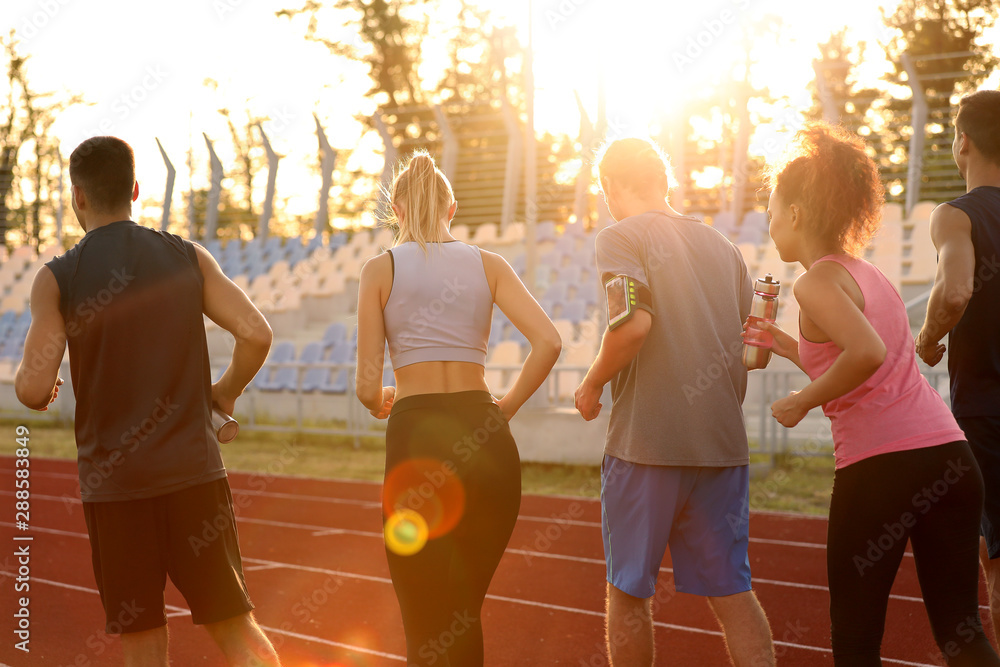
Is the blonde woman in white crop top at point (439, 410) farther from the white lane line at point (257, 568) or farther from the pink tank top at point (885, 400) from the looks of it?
the white lane line at point (257, 568)

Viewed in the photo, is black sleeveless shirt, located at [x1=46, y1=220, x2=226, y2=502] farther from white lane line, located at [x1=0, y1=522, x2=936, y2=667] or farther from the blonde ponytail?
white lane line, located at [x1=0, y1=522, x2=936, y2=667]

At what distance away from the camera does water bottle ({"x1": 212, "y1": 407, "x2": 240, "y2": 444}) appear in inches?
113

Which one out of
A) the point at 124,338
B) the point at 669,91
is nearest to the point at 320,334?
the point at 669,91

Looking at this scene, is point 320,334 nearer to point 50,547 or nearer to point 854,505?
point 50,547

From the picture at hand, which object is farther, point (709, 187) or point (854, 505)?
point (709, 187)

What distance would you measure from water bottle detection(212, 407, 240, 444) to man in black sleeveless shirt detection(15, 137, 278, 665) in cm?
6

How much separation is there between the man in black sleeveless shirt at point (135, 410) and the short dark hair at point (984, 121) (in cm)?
251

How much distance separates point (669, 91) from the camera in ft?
57.1

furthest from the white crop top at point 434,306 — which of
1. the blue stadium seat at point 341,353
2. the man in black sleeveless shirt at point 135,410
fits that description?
the blue stadium seat at point 341,353

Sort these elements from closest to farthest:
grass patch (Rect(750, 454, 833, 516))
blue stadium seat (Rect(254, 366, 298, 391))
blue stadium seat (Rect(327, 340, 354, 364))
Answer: grass patch (Rect(750, 454, 833, 516)), blue stadium seat (Rect(254, 366, 298, 391)), blue stadium seat (Rect(327, 340, 354, 364))

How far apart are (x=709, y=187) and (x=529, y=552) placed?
13122mm

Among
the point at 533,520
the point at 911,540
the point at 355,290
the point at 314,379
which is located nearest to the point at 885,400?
the point at 911,540

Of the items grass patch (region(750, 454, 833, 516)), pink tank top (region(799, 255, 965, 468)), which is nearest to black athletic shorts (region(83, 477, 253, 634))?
pink tank top (region(799, 255, 965, 468))

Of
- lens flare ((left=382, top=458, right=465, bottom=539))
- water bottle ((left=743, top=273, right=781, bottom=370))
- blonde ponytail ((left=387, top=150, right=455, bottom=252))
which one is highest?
blonde ponytail ((left=387, top=150, right=455, bottom=252))
